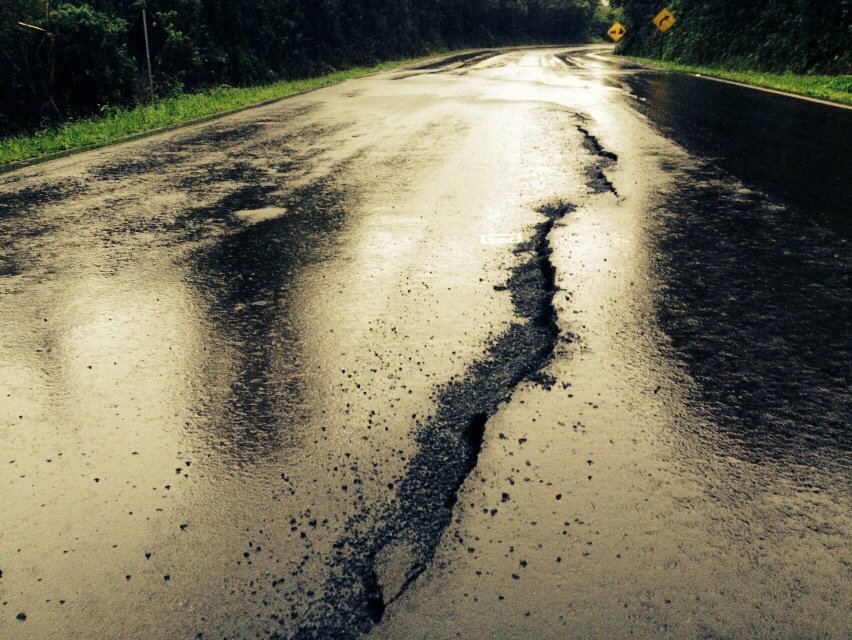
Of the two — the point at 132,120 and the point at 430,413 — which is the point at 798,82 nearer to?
the point at 132,120

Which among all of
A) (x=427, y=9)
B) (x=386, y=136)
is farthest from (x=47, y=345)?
(x=427, y=9)

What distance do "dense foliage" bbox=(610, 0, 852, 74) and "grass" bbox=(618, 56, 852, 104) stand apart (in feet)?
1.79

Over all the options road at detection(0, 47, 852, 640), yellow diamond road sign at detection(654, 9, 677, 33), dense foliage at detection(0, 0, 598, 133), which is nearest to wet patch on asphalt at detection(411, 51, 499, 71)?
dense foliage at detection(0, 0, 598, 133)

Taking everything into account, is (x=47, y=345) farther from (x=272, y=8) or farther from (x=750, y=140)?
(x=272, y=8)

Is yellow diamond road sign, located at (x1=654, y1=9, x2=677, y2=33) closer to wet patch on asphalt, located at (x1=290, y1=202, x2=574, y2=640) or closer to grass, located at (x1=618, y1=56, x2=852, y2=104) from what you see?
grass, located at (x1=618, y1=56, x2=852, y2=104)

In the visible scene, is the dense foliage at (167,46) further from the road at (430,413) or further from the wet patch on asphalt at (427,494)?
the wet patch on asphalt at (427,494)

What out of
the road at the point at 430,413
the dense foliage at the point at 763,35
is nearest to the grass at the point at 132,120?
the road at the point at 430,413

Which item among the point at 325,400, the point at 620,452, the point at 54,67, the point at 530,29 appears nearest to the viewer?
the point at 620,452

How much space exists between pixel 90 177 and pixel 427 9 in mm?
37280

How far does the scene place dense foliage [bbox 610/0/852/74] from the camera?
17.1 m

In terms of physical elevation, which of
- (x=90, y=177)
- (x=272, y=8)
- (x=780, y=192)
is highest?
(x=272, y=8)

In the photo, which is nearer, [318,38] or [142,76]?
[142,76]

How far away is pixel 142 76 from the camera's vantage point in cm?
1459

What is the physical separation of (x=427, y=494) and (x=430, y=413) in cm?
56
